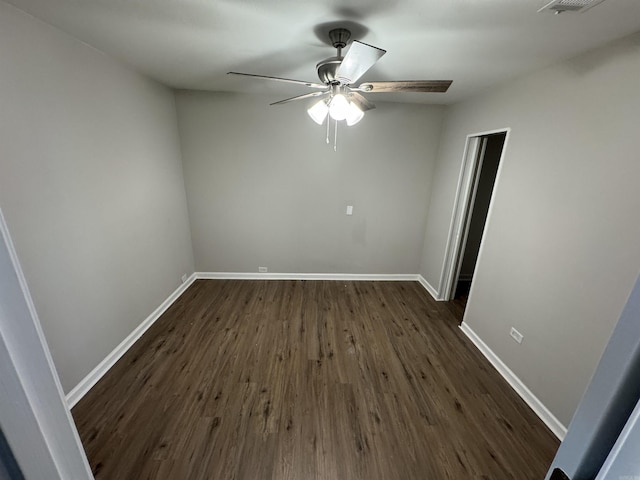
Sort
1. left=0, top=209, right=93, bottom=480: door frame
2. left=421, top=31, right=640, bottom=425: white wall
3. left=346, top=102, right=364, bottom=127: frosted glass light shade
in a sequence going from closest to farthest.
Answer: left=0, top=209, right=93, bottom=480: door frame, left=421, top=31, right=640, bottom=425: white wall, left=346, top=102, right=364, bottom=127: frosted glass light shade

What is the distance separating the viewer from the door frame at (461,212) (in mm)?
2740

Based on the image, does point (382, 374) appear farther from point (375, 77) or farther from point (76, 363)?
point (375, 77)

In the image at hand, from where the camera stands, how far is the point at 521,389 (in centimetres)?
202

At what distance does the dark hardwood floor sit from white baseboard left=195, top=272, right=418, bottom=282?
85cm

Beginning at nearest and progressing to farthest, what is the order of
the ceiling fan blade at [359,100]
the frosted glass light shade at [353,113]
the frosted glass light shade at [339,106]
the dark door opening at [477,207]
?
the frosted glass light shade at [339,106] < the frosted glass light shade at [353,113] < the ceiling fan blade at [359,100] < the dark door opening at [477,207]

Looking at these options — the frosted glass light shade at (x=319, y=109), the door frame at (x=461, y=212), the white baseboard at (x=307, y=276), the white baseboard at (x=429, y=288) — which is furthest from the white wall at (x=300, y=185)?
the frosted glass light shade at (x=319, y=109)

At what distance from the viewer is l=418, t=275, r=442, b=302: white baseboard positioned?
3.34m

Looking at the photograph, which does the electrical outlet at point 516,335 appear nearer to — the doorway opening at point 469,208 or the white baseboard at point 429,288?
the doorway opening at point 469,208

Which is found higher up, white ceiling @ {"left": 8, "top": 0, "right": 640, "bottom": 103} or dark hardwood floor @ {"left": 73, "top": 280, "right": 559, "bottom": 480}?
white ceiling @ {"left": 8, "top": 0, "right": 640, "bottom": 103}

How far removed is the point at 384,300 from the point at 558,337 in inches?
69.1

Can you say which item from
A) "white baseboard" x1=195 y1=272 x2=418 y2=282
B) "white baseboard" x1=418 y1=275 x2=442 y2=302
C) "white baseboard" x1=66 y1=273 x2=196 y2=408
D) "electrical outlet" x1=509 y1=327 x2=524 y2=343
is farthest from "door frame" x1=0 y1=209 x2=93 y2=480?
"white baseboard" x1=418 y1=275 x2=442 y2=302

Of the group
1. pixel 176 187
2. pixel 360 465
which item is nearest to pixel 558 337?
pixel 360 465

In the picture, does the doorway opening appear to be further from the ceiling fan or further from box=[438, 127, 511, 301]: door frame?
the ceiling fan

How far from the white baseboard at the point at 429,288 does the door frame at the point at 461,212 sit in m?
0.05
